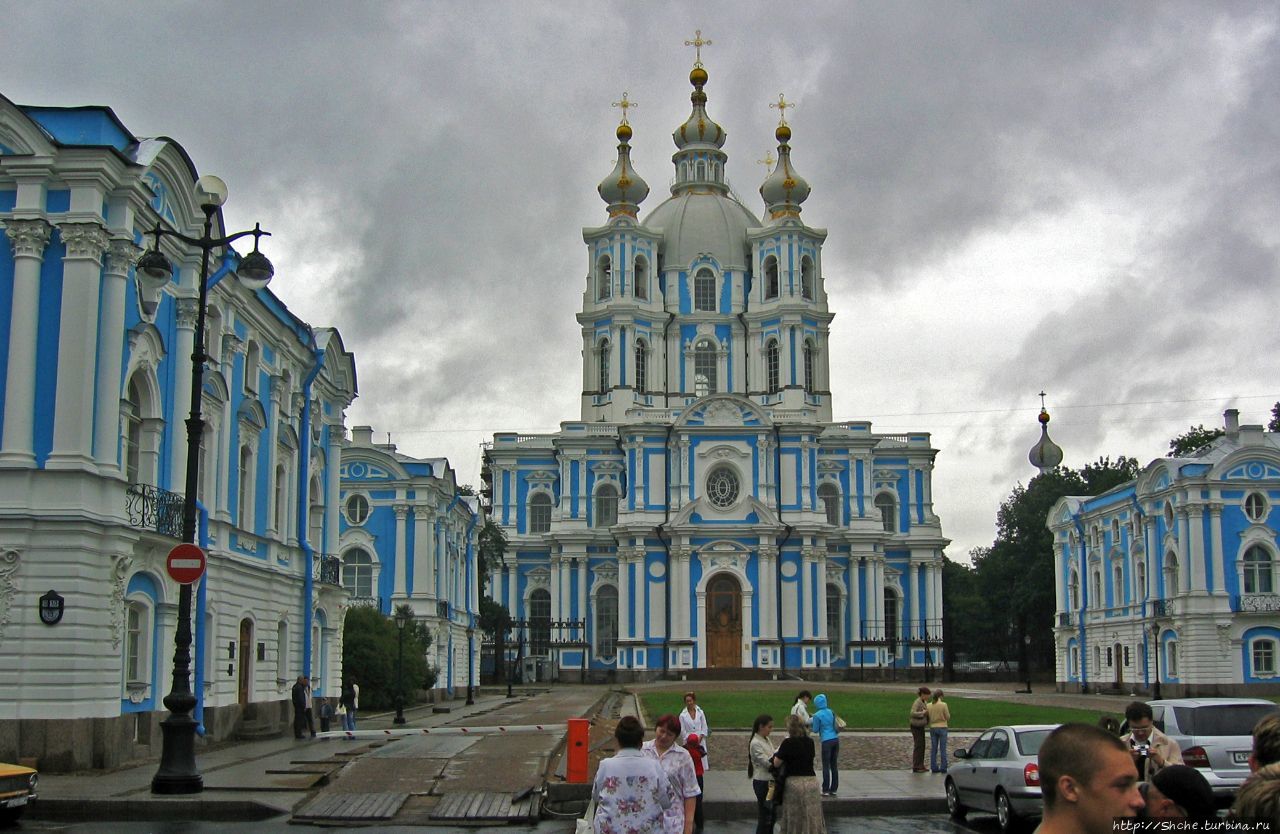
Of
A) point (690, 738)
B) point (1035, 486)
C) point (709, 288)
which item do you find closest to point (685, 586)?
point (709, 288)

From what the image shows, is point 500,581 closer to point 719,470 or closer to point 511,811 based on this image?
point 719,470

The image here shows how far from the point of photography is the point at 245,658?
3062 centimetres

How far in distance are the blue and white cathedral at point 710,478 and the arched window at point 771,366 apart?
21 cm

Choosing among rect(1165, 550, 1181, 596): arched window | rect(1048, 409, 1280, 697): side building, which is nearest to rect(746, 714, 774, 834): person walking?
rect(1048, 409, 1280, 697): side building

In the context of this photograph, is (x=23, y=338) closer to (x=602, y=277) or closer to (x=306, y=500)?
(x=306, y=500)

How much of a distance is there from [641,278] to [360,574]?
34.9 metres

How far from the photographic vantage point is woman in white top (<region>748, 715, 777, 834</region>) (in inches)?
576

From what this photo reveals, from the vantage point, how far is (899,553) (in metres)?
80.1

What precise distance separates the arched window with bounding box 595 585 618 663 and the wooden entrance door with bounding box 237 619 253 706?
1782 inches

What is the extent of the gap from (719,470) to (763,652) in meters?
9.60

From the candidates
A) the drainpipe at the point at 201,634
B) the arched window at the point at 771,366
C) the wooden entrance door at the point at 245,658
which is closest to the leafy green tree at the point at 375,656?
the wooden entrance door at the point at 245,658

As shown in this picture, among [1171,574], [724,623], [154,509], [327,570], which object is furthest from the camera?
[724,623]

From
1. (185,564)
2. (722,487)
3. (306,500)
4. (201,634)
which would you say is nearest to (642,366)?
(722,487)

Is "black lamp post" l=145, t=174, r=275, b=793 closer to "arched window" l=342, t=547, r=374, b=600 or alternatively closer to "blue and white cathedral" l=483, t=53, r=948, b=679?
"arched window" l=342, t=547, r=374, b=600
